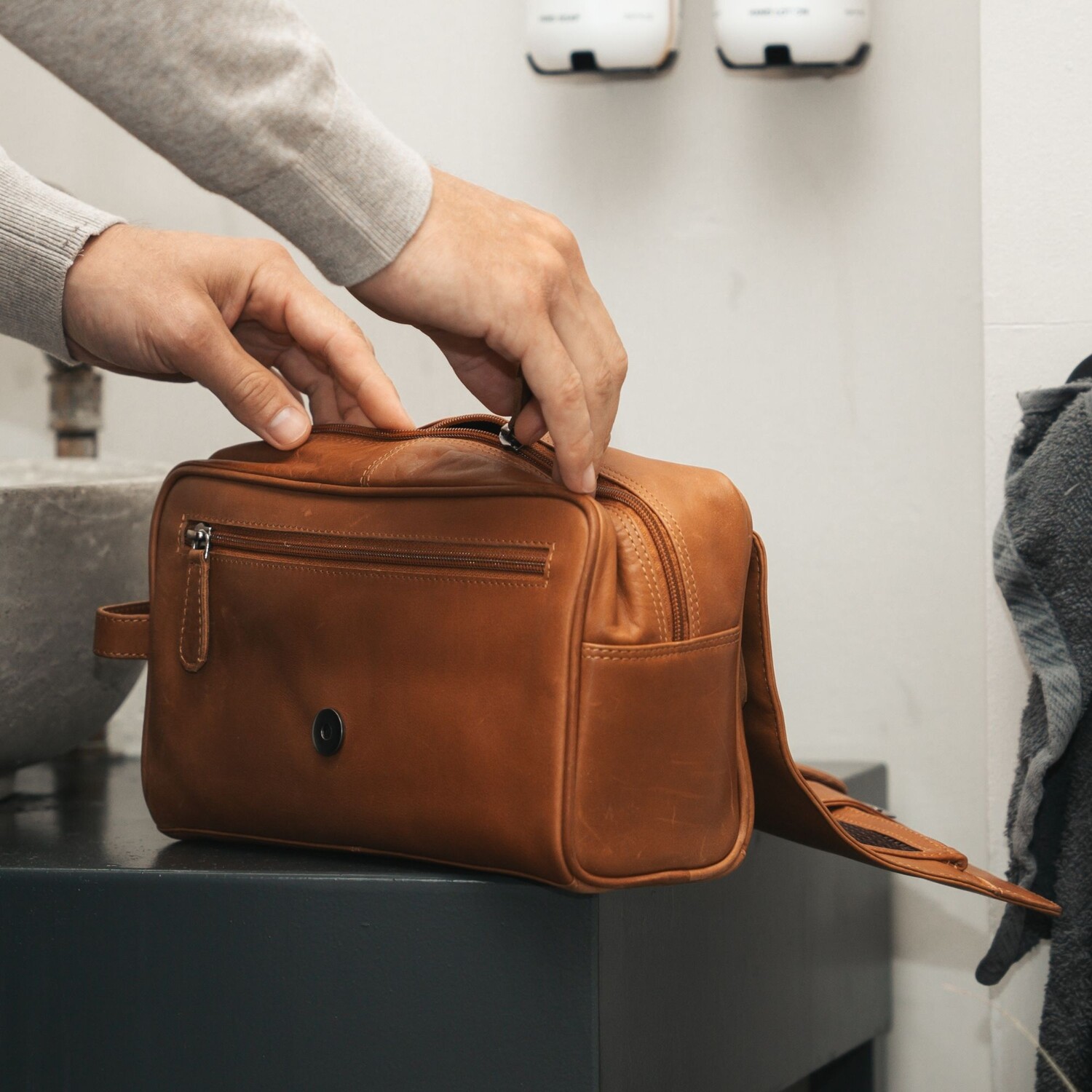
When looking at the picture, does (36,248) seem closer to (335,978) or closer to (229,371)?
(229,371)

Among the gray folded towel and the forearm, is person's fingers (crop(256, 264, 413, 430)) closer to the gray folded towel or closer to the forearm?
the forearm

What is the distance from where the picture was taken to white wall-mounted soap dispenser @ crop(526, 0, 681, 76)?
3.43 ft

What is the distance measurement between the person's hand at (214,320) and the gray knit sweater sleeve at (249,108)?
5.0 inches

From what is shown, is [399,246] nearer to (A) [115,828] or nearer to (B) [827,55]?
(A) [115,828]

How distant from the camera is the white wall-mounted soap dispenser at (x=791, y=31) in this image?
1.02 metres

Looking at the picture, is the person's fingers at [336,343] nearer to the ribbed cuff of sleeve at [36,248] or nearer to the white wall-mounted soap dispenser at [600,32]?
the ribbed cuff of sleeve at [36,248]

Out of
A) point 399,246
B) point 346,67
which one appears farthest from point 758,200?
point 399,246

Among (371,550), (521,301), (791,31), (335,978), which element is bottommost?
(335,978)

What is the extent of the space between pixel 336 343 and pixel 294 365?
75mm

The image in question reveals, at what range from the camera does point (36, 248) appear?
73cm

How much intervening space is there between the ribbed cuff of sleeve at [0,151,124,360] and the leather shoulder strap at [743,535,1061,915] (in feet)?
1.37

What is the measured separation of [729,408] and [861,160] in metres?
0.23

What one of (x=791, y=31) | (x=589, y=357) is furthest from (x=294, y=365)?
(x=791, y=31)

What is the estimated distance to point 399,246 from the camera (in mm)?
602
